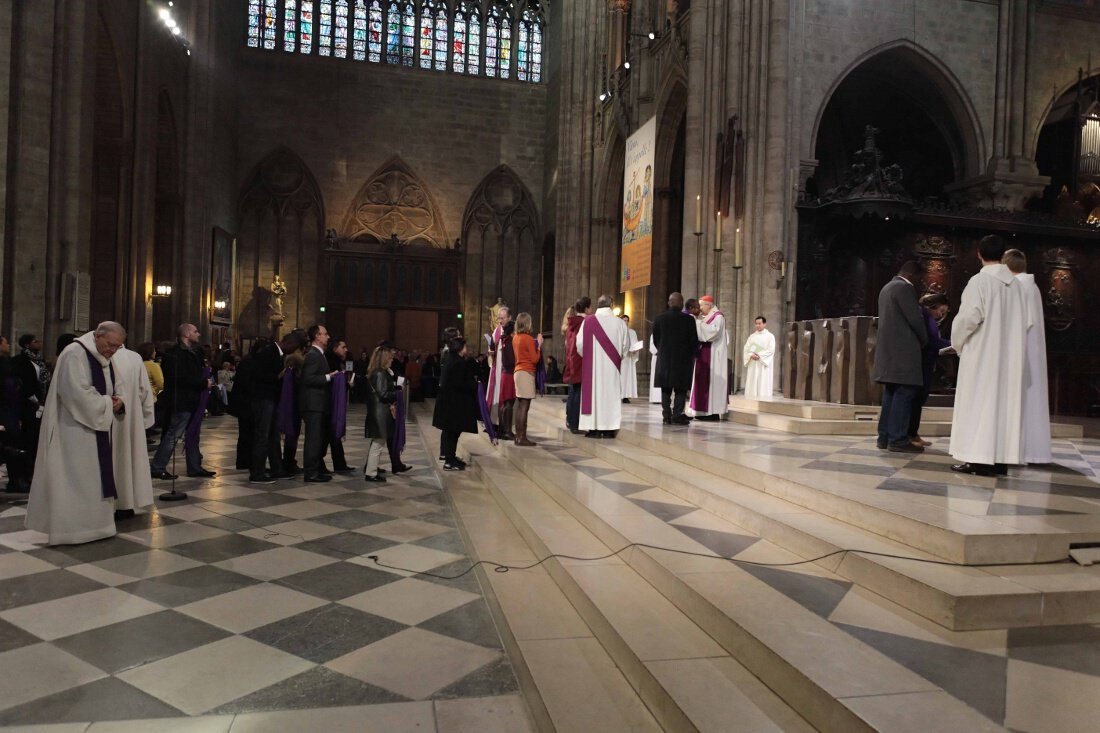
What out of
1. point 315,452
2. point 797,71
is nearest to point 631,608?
point 315,452

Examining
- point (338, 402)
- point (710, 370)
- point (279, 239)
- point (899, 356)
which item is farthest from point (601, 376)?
point (279, 239)

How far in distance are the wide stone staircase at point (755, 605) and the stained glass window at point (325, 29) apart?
1004 inches

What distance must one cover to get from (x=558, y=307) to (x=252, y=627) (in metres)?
20.1

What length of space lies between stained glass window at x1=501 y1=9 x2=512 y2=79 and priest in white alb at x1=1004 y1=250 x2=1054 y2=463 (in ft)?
83.6

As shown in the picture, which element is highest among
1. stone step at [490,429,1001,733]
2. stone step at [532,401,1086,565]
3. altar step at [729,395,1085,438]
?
altar step at [729,395,1085,438]

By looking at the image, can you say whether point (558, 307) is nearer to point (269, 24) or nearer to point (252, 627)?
point (269, 24)

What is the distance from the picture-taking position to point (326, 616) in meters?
3.70

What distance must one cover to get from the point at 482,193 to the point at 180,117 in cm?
1125

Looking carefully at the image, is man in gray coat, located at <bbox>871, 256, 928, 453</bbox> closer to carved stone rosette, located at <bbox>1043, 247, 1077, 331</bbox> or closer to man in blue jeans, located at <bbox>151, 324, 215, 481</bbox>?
man in blue jeans, located at <bbox>151, 324, 215, 481</bbox>


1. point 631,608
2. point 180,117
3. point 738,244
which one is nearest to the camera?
point 631,608

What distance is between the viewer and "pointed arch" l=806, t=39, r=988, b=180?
14641 mm

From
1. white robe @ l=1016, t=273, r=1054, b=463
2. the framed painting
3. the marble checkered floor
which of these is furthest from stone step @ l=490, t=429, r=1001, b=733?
the framed painting

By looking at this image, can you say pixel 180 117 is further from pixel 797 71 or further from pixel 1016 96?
pixel 1016 96

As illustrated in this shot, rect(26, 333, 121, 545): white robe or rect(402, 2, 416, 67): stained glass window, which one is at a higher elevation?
rect(402, 2, 416, 67): stained glass window
